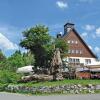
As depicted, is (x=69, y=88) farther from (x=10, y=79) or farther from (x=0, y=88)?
(x=10, y=79)

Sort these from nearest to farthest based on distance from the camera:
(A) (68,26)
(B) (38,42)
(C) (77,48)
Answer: (B) (38,42)
(C) (77,48)
(A) (68,26)

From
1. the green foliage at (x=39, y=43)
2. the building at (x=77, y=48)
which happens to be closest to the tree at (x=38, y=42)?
the green foliage at (x=39, y=43)

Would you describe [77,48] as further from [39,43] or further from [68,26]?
[39,43]

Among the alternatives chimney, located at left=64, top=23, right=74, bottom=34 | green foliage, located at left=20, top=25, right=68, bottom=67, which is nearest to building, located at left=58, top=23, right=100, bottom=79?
chimney, located at left=64, top=23, right=74, bottom=34

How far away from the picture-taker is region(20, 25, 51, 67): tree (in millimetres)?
70000

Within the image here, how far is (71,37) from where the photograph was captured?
329ft

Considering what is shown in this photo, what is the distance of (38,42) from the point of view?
234 ft

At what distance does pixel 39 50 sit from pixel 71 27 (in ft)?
109

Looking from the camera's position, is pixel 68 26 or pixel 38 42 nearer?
pixel 38 42

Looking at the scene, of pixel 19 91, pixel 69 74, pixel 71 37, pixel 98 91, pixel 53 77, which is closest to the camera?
pixel 98 91

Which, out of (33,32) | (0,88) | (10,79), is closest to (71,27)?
(33,32)

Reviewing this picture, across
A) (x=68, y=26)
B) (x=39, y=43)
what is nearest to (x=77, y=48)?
(x=68, y=26)

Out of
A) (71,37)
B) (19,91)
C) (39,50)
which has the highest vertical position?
(71,37)

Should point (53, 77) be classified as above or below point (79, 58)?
below
